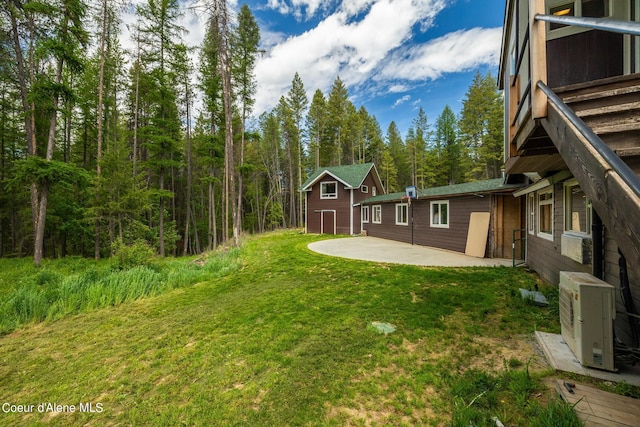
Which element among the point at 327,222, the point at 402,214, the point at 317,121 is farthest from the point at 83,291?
the point at 317,121

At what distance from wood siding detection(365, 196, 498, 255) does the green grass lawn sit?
381 centimetres

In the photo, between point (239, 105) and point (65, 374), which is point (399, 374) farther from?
point (239, 105)

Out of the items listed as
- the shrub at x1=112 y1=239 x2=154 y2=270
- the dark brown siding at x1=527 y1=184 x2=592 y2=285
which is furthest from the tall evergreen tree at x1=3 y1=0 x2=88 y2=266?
the dark brown siding at x1=527 y1=184 x2=592 y2=285

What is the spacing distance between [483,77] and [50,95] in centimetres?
3195

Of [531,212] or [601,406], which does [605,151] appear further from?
[531,212]

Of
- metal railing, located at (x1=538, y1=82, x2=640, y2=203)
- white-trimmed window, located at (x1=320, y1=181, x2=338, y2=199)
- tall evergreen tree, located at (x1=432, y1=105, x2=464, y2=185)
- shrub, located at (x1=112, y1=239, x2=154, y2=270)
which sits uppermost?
tall evergreen tree, located at (x1=432, y1=105, x2=464, y2=185)

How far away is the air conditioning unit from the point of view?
7.00ft

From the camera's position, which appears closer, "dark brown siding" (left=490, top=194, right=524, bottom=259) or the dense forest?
"dark brown siding" (left=490, top=194, right=524, bottom=259)

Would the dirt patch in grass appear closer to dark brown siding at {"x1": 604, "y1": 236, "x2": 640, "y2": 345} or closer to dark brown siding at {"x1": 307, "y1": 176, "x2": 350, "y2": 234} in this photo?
dark brown siding at {"x1": 604, "y1": 236, "x2": 640, "y2": 345}

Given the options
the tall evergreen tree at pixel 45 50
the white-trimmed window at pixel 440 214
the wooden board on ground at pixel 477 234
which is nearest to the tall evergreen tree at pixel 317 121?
the white-trimmed window at pixel 440 214

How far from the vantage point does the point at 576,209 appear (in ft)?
12.3

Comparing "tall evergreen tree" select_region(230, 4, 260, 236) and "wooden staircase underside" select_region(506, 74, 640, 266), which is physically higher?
"tall evergreen tree" select_region(230, 4, 260, 236)

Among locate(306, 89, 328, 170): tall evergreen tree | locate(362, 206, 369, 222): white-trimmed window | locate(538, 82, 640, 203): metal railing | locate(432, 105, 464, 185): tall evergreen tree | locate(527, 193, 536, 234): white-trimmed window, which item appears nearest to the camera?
locate(538, 82, 640, 203): metal railing

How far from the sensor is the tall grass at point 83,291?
14.6ft
